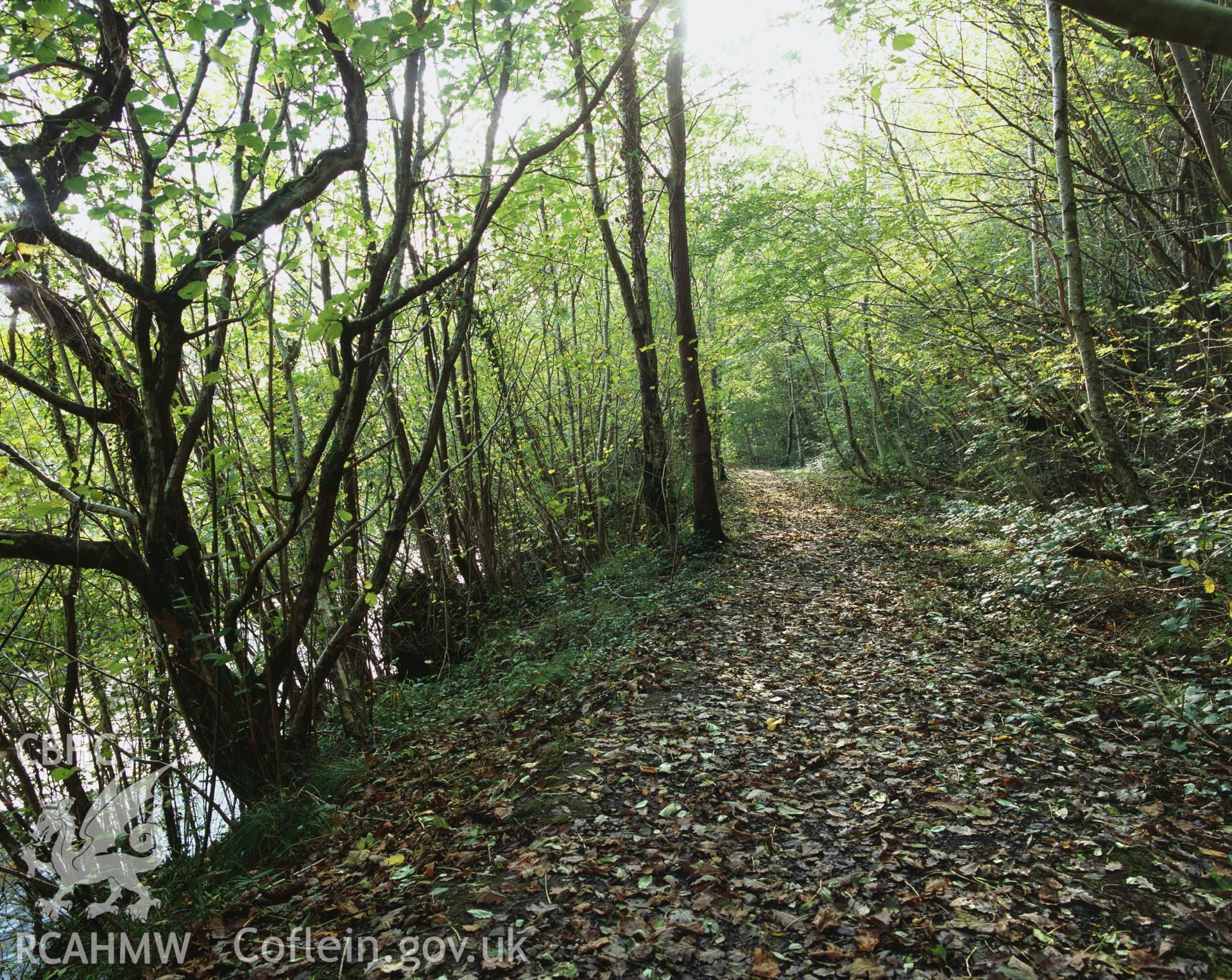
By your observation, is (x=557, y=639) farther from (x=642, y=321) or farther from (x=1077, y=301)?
(x=1077, y=301)

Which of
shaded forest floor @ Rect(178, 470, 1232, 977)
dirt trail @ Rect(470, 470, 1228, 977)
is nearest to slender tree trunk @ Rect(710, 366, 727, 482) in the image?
shaded forest floor @ Rect(178, 470, 1232, 977)

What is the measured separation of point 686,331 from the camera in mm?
9711

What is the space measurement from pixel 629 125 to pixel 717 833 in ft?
30.5

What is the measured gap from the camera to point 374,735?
5309 mm

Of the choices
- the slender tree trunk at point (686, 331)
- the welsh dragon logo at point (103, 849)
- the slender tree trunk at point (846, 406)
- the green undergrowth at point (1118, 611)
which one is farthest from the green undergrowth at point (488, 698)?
the slender tree trunk at point (846, 406)

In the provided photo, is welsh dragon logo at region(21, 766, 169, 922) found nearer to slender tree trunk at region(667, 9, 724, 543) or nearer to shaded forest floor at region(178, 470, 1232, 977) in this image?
shaded forest floor at region(178, 470, 1232, 977)

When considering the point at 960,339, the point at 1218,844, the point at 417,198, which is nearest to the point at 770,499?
the point at 960,339

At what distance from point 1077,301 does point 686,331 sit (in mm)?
4877

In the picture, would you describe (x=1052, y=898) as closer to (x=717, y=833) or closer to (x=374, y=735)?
(x=717, y=833)

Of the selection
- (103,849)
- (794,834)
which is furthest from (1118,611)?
(103,849)

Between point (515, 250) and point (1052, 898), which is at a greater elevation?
point (515, 250)

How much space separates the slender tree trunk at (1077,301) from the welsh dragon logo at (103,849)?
7.79m

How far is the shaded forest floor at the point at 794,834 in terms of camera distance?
270 centimetres

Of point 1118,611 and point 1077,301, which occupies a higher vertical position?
point 1077,301
